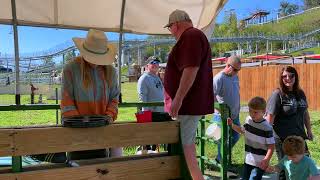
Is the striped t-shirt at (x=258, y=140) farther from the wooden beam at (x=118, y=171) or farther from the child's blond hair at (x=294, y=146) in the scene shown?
the wooden beam at (x=118, y=171)

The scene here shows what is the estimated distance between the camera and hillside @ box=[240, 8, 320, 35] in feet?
422

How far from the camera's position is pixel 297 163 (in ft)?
14.3

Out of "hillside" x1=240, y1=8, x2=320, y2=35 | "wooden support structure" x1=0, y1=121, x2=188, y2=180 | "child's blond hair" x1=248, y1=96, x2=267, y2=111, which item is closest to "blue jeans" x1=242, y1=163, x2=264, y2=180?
"child's blond hair" x1=248, y1=96, x2=267, y2=111

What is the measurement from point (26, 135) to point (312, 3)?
184 meters

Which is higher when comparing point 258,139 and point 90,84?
point 90,84

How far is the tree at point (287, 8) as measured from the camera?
6683 inches

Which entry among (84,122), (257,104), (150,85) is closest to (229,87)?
(150,85)

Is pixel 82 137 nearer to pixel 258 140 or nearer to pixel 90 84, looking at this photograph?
pixel 90 84

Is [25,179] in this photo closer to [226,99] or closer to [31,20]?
[31,20]

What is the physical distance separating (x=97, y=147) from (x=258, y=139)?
233 cm

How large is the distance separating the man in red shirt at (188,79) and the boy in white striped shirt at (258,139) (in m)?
1.09

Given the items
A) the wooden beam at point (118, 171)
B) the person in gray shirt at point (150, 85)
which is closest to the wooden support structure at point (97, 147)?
the wooden beam at point (118, 171)

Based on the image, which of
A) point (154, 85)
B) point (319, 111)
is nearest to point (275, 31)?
point (319, 111)

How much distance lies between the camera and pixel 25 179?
103 inches
